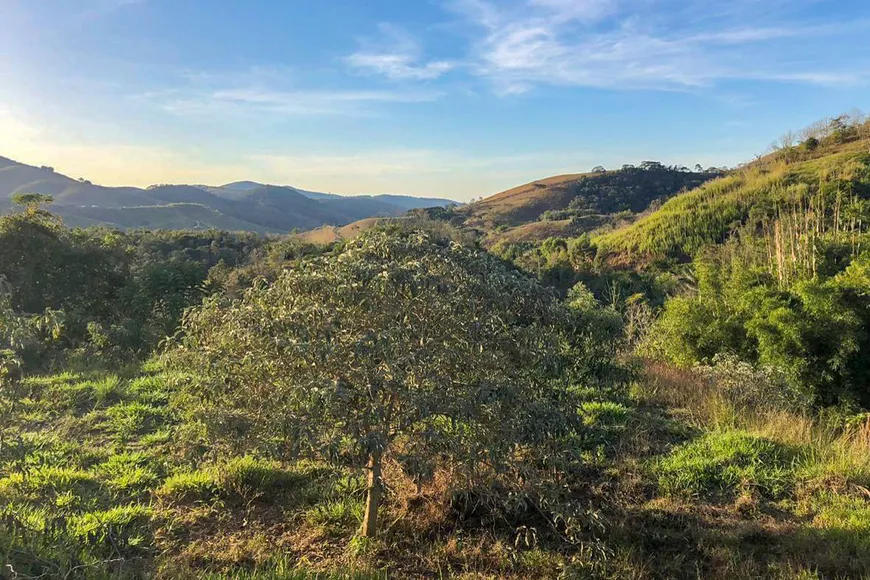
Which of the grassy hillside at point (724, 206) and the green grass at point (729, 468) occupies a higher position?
the grassy hillside at point (724, 206)

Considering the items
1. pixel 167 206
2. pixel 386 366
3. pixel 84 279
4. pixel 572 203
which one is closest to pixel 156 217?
pixel 167 206

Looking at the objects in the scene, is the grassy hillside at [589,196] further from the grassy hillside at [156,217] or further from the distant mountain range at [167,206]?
the grassy hillside at [156,217]

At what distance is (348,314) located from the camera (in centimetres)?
275

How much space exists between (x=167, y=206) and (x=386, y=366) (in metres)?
94.7

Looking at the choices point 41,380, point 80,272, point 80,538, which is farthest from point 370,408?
point 80,272

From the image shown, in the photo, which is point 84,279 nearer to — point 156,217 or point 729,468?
point 729,468

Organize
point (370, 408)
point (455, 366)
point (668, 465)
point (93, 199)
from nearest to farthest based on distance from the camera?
1. point (370, 408)
2. point (455, 366)
3. point (668, 465)
4. point (93, 199)

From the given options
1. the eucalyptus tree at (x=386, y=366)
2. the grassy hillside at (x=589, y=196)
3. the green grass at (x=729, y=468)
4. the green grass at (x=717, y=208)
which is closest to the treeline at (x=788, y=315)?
the green grass at (x=729, y=468)

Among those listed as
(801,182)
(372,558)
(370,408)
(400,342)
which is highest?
(801,182)

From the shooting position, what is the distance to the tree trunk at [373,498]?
2.99 metres

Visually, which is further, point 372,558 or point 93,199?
point 93,199

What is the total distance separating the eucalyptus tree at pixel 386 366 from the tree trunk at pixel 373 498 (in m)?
0.02

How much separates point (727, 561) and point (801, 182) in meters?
24.4

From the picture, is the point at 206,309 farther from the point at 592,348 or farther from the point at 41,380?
the point at 41,380
